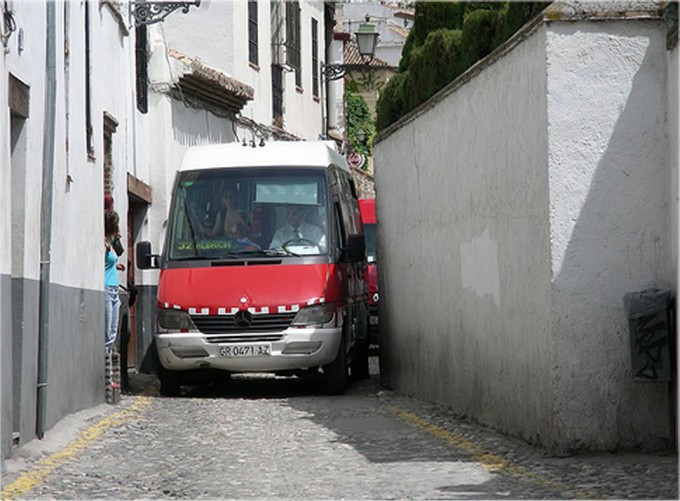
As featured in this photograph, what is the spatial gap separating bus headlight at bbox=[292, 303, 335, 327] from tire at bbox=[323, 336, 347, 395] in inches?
18.3

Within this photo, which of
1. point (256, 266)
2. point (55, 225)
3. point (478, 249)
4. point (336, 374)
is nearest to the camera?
point (55, 225)

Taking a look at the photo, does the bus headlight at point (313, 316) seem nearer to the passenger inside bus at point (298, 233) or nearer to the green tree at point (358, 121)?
the passenger inside bus at point (298, 233)

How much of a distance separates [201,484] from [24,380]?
219 cm

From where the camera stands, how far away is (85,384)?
14.9m

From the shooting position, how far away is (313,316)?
17422 mm

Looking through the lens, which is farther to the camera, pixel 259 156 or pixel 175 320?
pixel 259 156

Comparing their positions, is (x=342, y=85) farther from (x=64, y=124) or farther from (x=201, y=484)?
(x=201, y=484)

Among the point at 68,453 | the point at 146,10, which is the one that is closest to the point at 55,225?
the point at 68,453

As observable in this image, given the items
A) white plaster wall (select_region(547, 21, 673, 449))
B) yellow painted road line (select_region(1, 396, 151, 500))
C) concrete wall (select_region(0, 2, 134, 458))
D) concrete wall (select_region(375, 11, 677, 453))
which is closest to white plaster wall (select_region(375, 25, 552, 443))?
concrete wall (select_region(375, 11, 677, 453))

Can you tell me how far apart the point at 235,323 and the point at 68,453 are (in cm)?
→ 589

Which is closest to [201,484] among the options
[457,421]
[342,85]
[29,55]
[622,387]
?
[622,387]

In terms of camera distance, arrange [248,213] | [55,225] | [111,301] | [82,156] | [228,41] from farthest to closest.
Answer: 1. [228,41]
2. [248,213]
3. [111,301]
4. [82,156]
5. [55,225]

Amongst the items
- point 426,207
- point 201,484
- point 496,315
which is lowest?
point 201,484

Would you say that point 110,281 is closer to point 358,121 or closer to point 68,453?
point 68,453
